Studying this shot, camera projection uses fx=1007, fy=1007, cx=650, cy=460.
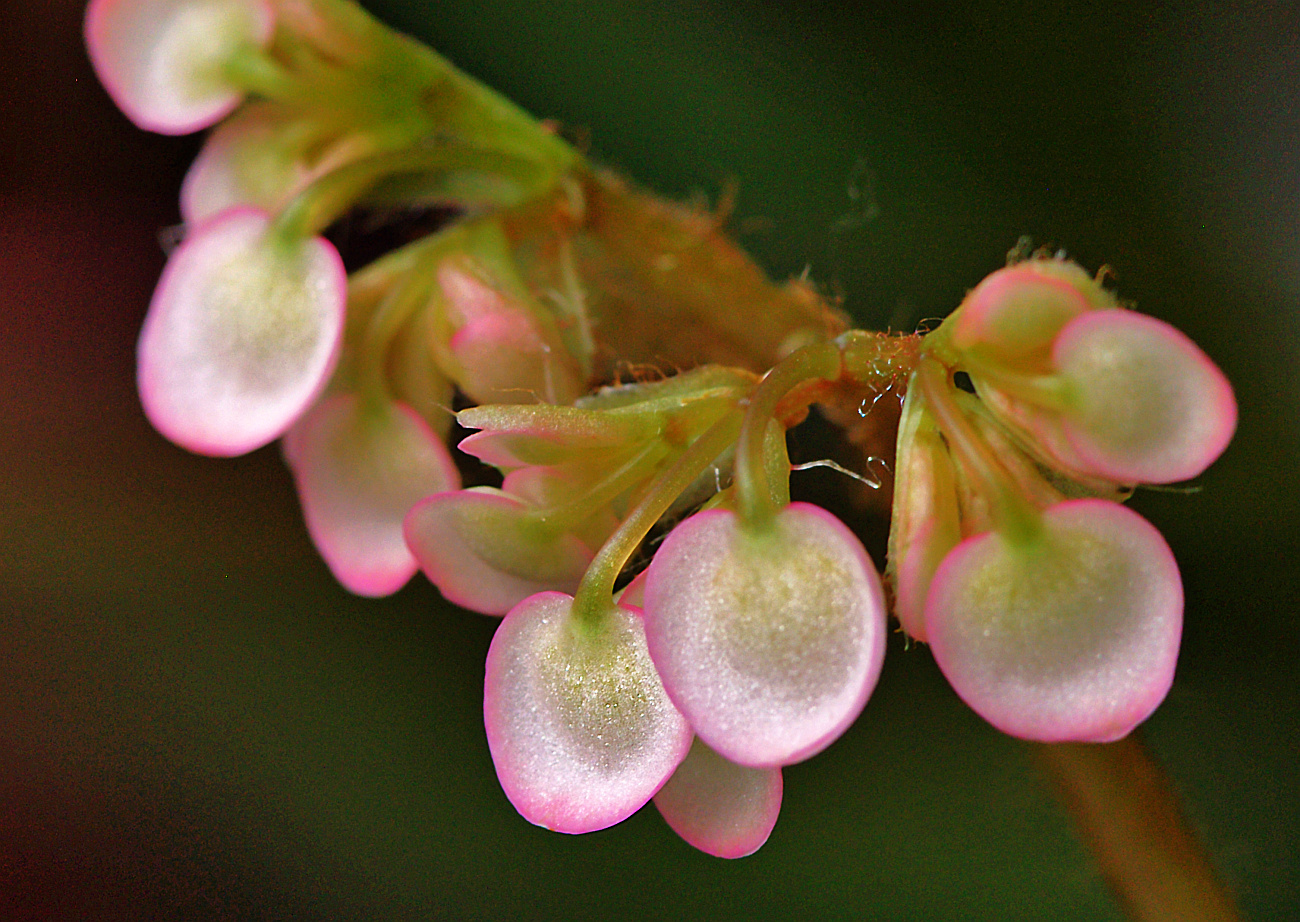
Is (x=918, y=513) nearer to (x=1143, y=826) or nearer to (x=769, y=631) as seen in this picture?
(x=769, y=631)

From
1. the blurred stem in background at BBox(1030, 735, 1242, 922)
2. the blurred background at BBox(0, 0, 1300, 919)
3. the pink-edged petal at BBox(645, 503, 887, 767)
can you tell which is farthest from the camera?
the blurred background at BBox(0, 0, 1300, 919)

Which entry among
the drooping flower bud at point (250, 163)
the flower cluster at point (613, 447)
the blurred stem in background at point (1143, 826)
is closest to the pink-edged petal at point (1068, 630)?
the flower cluster at point (613, 447)

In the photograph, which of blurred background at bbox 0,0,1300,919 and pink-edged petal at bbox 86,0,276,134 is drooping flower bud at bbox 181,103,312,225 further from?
blurred background at bbox 0,0,1300,919

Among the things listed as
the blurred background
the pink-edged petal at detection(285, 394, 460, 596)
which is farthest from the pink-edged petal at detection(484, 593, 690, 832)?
the blurred background

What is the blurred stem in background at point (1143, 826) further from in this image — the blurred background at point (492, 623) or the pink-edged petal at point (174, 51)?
the pink-edged petal at point (174, 51)

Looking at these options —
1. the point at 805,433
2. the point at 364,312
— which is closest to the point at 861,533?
the point at 805,433
